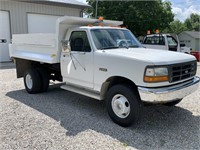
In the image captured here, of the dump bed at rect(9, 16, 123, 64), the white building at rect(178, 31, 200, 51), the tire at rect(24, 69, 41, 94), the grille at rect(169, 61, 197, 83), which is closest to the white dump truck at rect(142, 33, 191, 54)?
the dump bed at rect(9, 16, 123, 64)

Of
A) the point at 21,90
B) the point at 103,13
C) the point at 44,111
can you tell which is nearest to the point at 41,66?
the point at 21,90

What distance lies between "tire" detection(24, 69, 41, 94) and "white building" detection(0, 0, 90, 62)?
785 cm

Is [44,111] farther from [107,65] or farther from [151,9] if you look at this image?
[151,9]

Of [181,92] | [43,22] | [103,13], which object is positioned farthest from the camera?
[103,13]

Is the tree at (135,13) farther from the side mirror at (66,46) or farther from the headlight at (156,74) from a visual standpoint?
the headlight at (156,74)

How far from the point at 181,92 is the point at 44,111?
3.19 metres

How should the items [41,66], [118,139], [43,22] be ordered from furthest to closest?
1. [43,22]
2. [41,66]
3. [118,139]

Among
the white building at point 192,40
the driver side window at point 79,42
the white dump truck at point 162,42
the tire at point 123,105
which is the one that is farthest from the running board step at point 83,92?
the white building at point 192,40

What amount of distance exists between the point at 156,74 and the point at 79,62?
1.99 m

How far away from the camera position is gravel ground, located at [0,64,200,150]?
3.95 m

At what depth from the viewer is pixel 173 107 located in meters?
5.88

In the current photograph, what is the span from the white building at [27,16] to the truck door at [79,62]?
961cm

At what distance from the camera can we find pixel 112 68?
4648 mm

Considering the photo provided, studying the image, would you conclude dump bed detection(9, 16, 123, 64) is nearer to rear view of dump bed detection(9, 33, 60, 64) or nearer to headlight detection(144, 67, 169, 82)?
rear view of dump bed detection(9, 33, 60, 64)
